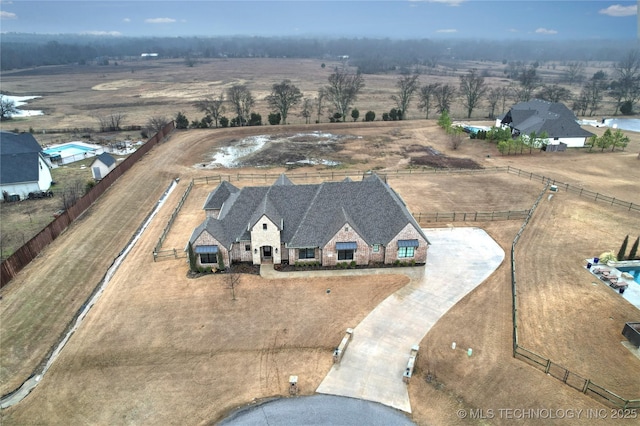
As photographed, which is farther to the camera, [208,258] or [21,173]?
[21,173]

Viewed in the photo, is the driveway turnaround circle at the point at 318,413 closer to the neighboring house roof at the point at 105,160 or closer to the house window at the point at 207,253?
the house window at the point at 207,253

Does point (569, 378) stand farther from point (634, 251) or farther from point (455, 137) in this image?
point (455, 137)

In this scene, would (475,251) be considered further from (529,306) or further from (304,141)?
(304,141)

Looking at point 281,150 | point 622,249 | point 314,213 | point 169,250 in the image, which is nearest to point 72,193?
point 169,250

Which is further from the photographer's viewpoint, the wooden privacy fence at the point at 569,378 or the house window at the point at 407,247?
the house window at the point at 407,247

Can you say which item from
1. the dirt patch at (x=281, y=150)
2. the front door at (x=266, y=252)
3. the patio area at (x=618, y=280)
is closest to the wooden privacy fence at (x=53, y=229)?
the dirt patch at (x=281, y=150)

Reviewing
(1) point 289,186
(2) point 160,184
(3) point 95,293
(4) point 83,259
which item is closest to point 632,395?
(1) point 289,186

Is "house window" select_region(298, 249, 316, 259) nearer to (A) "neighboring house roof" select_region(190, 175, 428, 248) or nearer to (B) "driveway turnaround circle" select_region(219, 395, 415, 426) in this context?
(A) "neighboring house roof" select_region(190, 175, 428, 248)
